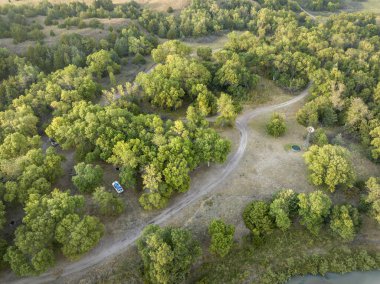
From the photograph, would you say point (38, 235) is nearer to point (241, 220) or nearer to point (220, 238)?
point (220, 238)


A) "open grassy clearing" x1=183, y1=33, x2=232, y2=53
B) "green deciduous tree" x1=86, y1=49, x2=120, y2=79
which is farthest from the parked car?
"open grassy clearing" x1=183, y1=33, x2=232, y2=53

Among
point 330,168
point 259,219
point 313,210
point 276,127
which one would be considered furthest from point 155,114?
point 313,210

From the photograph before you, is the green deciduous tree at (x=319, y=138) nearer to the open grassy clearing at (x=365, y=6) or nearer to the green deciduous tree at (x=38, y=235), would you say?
the green deciduous tree at (x=38, y=235)

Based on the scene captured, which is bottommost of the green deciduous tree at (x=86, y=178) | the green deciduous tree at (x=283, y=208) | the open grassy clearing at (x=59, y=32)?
the green deciduous tree at (x=283, y=208)

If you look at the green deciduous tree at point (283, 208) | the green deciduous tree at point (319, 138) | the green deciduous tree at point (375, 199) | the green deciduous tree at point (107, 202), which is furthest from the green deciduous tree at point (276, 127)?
the green deciduous tree at point (107, 202)

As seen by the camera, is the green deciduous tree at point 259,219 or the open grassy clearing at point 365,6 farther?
the open grassy clearing at point 365,6
